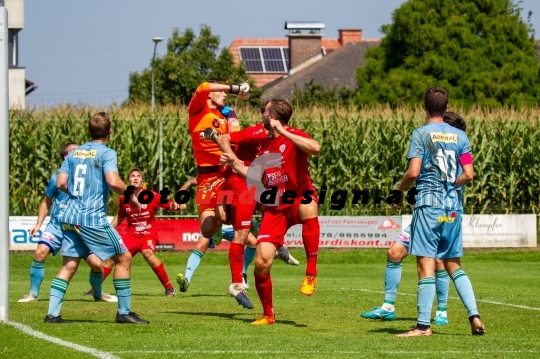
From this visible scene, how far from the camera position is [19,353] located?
8570 millimetres

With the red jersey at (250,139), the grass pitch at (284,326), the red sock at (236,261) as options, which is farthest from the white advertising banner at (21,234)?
the red jersey at (250,139)

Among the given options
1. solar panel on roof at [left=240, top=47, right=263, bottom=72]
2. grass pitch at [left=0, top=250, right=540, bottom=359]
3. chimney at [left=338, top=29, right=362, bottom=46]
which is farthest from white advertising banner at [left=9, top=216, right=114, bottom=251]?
chimney at [left=338, top=29, right=362, bottom=46]

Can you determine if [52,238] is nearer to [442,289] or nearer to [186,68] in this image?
[442,289]

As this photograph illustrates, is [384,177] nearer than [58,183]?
No

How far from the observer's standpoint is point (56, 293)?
1071cm

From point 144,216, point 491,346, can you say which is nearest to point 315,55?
point 144,216

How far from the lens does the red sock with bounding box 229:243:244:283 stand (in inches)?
468

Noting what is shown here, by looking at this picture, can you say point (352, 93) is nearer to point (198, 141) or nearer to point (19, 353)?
point (198, 141)

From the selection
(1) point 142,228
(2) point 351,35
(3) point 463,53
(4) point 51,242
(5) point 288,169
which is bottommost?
(4) point 51,242

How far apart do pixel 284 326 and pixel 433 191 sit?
2189mm

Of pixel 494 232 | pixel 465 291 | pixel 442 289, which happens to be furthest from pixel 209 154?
pixel 494 232

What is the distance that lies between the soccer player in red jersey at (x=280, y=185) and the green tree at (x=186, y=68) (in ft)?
152

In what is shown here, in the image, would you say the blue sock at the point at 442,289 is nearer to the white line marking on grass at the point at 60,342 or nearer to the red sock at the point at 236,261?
→ the red sock at the point at 236,261

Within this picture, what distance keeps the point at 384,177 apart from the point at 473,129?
3.28 meters
